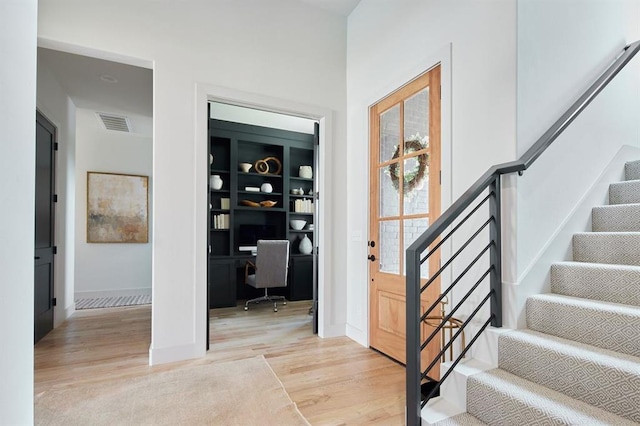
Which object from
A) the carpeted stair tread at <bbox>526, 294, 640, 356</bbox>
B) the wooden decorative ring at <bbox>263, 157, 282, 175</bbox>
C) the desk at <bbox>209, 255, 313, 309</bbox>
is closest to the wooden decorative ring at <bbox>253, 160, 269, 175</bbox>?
the wooden decorative ring at <bbox>263, 157, 282, 175</bbox>

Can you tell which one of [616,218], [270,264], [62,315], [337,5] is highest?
[337,5]

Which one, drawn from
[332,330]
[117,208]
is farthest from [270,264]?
[117,208]

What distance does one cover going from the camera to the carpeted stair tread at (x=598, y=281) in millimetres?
1658

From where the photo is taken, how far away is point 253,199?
5.60 metres

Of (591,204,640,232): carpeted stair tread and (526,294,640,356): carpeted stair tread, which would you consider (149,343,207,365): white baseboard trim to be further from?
(591,204,640,232): carpeted stair tread

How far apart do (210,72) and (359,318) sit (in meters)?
2.72

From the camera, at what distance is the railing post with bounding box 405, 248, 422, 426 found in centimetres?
153

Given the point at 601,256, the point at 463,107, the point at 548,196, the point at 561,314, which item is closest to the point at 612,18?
the point at 463,107

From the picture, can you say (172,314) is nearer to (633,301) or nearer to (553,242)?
(553,242)

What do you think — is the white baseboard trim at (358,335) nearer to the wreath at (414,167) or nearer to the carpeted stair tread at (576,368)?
the wreath at (414,167)

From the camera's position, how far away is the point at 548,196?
6.53ft

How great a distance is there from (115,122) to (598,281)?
20.6ft

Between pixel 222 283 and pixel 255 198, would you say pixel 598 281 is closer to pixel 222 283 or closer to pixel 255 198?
pixel 222 283

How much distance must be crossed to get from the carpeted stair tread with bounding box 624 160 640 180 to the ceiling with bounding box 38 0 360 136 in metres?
2.82
